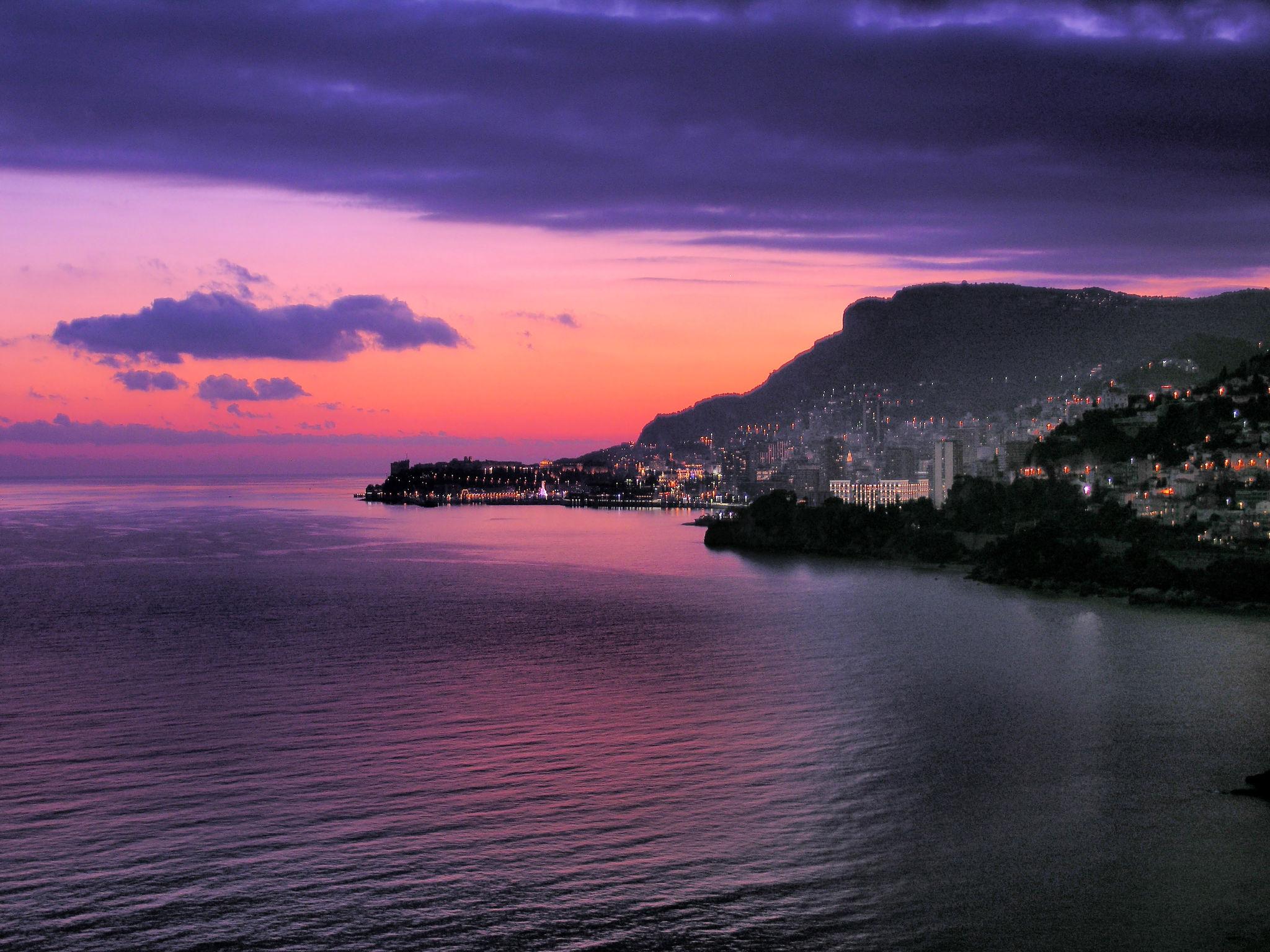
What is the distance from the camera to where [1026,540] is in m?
46.2

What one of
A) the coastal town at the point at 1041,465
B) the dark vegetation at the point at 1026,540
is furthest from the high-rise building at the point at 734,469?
the dark vegetation at the point at 1026,540

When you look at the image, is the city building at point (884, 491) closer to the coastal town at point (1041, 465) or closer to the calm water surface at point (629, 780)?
the coastal town at point (1041, 465)

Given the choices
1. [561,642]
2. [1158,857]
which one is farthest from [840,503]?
[1158,857]

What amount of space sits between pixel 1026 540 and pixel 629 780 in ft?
115

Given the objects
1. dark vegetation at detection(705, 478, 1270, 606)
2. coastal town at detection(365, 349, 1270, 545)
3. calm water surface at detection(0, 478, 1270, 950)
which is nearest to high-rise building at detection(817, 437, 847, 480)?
coastal town at detection(365, 349, 1270, 545)

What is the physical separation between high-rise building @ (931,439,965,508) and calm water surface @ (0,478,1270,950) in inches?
2411

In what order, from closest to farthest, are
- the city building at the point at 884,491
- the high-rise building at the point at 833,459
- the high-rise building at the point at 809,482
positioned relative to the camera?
the city building at the point at 884,491 < the high-rise building at the point at 809,482 < the high-rise building at the point at 833,459

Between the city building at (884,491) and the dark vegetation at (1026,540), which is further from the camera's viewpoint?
the city building at (884,491)

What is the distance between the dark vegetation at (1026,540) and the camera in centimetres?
3862

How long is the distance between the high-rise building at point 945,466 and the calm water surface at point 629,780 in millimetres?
61248

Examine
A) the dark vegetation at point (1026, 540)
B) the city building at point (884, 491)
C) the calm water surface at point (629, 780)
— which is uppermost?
the city building at point (884, 491)

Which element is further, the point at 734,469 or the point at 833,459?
the point at 734,469

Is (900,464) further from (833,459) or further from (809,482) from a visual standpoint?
(833,459)

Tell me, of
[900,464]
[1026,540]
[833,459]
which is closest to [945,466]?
[900,464]
